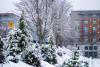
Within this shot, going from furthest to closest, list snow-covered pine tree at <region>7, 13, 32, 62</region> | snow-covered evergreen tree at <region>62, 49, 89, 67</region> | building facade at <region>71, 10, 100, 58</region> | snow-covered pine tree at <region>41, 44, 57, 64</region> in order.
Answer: building facade at <region>71, 10, 100, 58</region>
snow-covered pine tree at <region>41, 44, 57, 64</region>
snow-covered pine tree at <region>7, 13, 32, 62</region>
snow-covered evergreen tree at <region>62, 49, 89, 67</region>

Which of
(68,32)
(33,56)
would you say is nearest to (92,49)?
(68,32)

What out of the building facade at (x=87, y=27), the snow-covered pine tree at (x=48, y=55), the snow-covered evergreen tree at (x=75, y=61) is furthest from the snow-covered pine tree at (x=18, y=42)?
the building facade at (x=87, y=27)

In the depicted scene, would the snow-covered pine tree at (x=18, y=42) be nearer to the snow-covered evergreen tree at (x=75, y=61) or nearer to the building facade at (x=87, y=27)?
the snow-covered evergreen tree at (x=75, y=61)

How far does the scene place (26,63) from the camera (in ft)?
53.0

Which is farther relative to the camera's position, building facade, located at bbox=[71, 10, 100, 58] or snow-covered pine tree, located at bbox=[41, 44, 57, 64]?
building facade, located at bbox=[71, 10, 100, 58]

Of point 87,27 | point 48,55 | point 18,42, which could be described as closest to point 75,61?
point 18,42

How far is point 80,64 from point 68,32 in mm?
36404

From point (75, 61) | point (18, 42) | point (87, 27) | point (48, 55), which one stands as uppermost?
point (18, 42)

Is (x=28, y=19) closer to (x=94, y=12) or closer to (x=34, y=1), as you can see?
(x=34, y=1)

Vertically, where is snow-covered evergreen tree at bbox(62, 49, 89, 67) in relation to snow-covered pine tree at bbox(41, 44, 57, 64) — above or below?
above

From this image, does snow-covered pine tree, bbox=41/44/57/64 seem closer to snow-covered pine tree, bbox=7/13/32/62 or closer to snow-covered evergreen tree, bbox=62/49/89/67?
snow-covered pine tree, bbox=7/13/32/62

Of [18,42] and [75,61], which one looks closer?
[75,61]

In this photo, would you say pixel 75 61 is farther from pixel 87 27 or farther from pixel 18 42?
pixel 87 27

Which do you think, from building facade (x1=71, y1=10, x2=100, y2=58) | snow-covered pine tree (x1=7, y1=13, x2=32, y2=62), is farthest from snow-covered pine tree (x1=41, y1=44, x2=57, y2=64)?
building facade (x1=71, y1=10, x2=100, y2=58)
